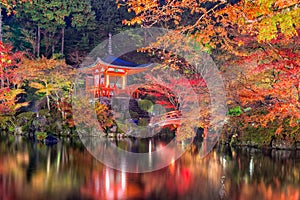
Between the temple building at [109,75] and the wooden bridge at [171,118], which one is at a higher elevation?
the temple building at [109,75]

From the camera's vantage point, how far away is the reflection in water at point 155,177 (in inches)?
270

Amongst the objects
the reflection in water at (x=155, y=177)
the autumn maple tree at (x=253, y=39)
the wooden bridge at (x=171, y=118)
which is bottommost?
the reflection in water at (x=155, y=177)

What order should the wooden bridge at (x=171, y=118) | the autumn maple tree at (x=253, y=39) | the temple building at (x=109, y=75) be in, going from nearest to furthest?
the autumn maple tree at (x=253, y=39), the wooden bridge at (x=171, y=118), the temple building at (x=109, y=75)

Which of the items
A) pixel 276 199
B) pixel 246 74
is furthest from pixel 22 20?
pixel 276 199

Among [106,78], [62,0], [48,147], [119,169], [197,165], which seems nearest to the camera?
[119,169]

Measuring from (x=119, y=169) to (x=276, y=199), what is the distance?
4139 mm

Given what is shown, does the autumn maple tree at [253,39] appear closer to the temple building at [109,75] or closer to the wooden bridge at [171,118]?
the wooden bridge at [171,118]

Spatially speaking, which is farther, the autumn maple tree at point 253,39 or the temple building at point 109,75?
the temple building at point 109,75

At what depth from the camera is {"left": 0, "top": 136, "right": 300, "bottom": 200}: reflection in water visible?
685 centimetres

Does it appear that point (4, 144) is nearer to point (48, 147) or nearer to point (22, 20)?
point (48, 147)

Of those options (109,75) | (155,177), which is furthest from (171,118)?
(109,75)

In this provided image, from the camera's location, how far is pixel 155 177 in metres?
8.34

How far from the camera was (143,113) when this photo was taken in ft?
60.2

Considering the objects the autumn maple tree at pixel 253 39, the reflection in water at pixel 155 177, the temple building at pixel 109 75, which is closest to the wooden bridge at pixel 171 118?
the reflection in water at pixel 155 177
